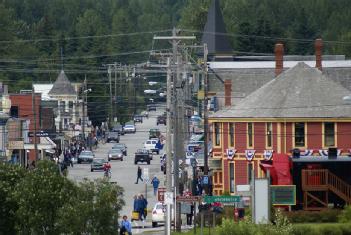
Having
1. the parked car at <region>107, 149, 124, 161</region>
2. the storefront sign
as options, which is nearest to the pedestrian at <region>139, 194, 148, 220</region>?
the storefront sign

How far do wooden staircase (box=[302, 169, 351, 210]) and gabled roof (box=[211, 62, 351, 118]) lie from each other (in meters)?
9.08

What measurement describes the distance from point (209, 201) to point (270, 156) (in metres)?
21.8

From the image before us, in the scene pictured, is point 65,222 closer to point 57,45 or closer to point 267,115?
point 267,115

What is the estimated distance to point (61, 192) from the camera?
1962 inches

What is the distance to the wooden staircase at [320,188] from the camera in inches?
2490

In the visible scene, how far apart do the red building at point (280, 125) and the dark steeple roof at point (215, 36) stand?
59979 millimetres

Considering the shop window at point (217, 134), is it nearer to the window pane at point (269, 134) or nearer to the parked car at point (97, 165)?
the window pane at point (269, 134)

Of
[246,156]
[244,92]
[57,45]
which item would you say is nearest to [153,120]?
[57,45]

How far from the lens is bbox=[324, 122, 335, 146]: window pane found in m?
72.9

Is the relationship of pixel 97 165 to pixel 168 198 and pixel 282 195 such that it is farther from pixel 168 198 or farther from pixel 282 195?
pixel 282 195

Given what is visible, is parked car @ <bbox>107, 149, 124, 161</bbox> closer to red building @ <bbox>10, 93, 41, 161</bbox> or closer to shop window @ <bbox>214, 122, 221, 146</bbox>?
red building @ <bbox>10, 93, 41, 161</bbox>

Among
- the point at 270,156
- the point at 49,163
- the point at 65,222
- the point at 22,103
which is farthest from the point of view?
the point at 22,103

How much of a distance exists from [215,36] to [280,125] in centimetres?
6849

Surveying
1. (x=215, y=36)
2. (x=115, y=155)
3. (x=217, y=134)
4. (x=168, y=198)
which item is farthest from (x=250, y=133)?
(x=215, y=36)
